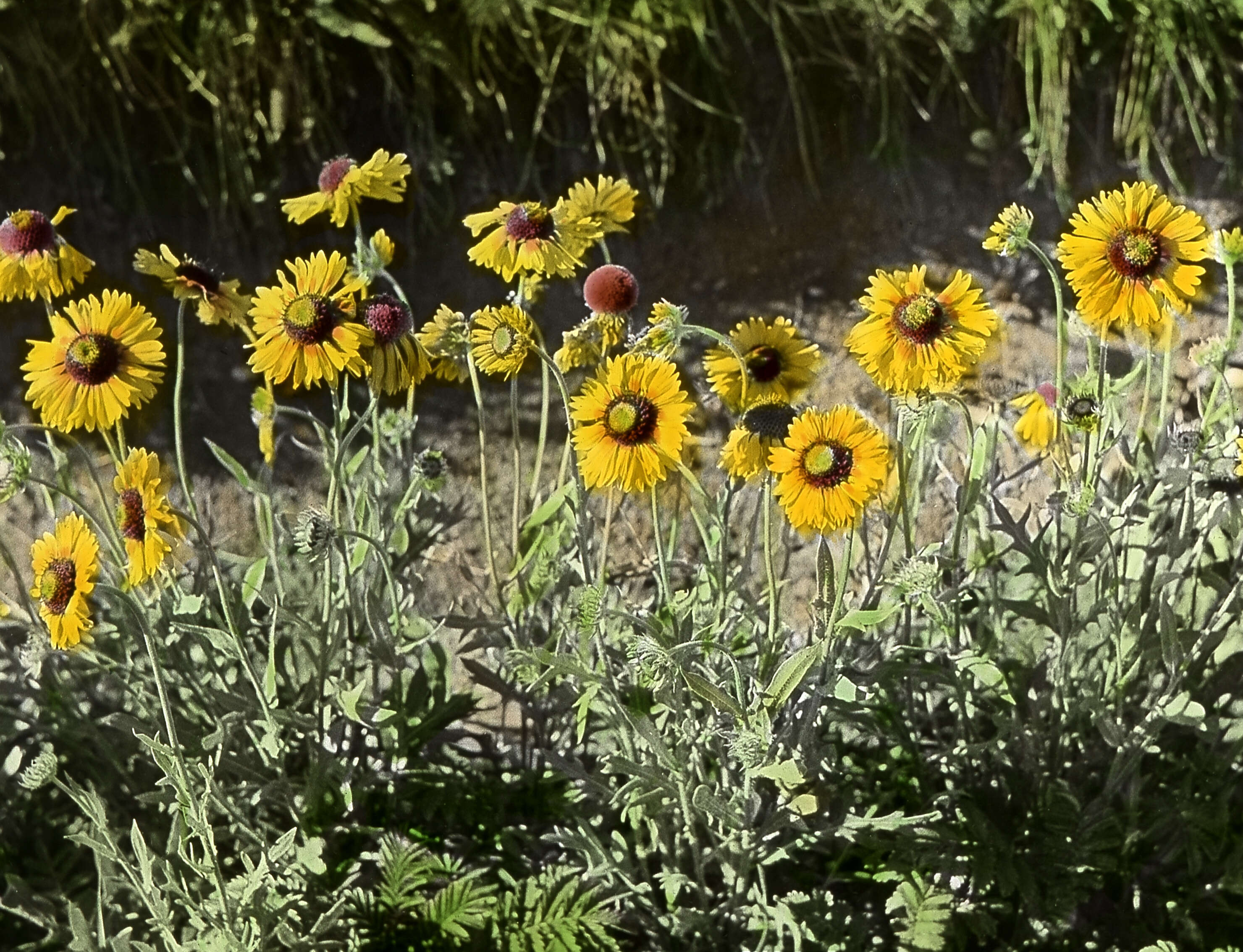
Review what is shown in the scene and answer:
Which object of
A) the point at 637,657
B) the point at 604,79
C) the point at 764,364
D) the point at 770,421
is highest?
the point at 604,79

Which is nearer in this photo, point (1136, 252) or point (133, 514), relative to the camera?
point (1136, 252)

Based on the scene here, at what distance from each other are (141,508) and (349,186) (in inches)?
Answer: 16.2

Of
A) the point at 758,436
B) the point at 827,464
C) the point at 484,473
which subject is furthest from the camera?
the point at 484,473

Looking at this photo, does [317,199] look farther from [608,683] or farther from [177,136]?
[177,136]

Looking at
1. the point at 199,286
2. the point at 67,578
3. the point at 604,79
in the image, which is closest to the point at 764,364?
the point at 199,286

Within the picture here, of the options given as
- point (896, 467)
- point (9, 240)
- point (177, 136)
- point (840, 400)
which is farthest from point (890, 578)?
point (177, 136)

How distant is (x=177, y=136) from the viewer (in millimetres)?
2607

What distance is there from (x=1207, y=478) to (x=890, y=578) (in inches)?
14.6

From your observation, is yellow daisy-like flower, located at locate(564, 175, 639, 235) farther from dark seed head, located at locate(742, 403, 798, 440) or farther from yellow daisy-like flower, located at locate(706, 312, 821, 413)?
dark seed head, located at locate(742, 403, 798, 440)

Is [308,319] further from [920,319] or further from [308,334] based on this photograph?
[920,319]

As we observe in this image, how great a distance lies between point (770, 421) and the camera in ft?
3.65

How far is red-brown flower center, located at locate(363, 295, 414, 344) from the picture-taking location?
1.18 meters

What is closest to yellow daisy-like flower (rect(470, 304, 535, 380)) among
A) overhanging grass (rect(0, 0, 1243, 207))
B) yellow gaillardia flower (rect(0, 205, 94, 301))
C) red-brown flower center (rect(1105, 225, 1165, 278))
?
yellow gaillardia flower (rect(0, 205, 94, 301))

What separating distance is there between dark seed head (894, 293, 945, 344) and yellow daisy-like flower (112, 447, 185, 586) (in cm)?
74
